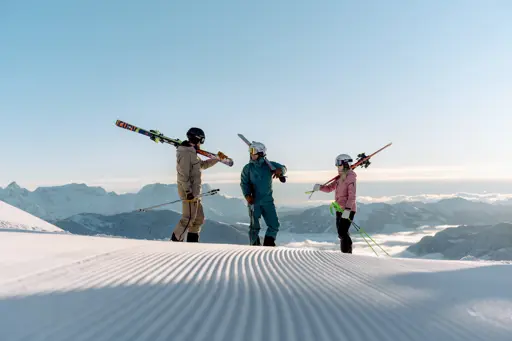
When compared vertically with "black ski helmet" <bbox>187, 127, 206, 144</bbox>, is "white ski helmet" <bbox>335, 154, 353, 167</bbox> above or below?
below

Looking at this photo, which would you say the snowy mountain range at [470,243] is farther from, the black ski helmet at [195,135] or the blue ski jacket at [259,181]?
the black ski helmet at [195,135]

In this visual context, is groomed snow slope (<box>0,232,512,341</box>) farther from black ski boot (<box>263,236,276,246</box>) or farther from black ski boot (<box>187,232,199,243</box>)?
black ski boot (<box>263,236,276,246</box>)

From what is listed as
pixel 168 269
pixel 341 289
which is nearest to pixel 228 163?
pixel 168 269

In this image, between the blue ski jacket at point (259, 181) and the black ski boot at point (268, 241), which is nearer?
the black ski boot at point (268, 241)

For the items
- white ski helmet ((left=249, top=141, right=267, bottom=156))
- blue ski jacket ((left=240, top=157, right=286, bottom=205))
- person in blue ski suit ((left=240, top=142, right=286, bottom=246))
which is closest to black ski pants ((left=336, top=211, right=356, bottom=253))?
person in blue ski suit ((left=240, top=142, right=286, bottom=246))

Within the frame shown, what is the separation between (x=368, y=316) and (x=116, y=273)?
89.4 inches

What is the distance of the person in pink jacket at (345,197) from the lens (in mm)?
9180

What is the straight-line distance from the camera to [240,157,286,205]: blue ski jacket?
32.3 ft

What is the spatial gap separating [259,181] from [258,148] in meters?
0.78

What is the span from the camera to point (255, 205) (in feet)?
32.3

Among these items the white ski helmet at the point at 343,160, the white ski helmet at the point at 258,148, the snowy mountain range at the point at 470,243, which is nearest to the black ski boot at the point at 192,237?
the white ski helmet at the point at 258,148

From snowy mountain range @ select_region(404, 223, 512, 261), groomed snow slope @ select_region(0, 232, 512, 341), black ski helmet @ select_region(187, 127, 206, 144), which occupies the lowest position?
snowy mountain range @ select_region(404, 223, 512, 261)

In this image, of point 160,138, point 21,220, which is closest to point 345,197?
point 160,138

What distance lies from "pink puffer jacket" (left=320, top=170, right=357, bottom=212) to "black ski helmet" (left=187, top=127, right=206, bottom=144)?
3316 mm
